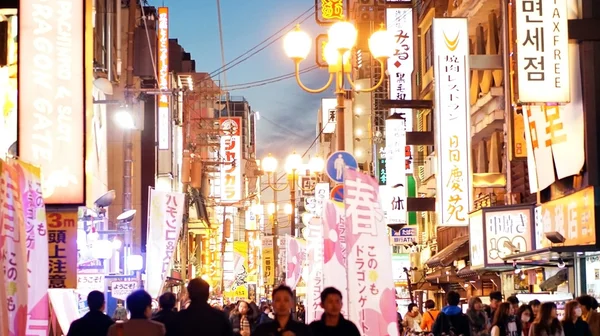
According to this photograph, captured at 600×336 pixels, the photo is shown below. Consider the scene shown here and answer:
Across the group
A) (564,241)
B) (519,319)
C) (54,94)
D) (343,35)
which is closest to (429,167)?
(564,241)

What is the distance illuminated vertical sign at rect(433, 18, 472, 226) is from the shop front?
3327mm

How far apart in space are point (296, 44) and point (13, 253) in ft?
38.6

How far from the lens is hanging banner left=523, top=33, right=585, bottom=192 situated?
778 inches

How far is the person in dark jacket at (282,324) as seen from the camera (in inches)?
343

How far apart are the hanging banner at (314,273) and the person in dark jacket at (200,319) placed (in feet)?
29.6

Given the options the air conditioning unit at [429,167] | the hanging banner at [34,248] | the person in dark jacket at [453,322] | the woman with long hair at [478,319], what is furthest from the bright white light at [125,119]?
the air conditioning unit at [429,167]

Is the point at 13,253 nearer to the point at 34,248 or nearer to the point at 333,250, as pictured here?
the point at 34,248

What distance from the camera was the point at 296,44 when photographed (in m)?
20.2

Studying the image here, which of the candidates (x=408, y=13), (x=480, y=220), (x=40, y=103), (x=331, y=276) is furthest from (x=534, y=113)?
(x=408, y=13)

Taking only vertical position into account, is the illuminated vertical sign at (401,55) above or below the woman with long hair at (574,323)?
above

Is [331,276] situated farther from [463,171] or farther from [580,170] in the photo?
[463,171]

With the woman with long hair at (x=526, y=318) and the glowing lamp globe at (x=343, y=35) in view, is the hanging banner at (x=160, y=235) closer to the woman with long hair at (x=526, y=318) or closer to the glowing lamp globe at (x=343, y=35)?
the glowing lamp globe at (x=343, y=35)

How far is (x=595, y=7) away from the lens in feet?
64.2

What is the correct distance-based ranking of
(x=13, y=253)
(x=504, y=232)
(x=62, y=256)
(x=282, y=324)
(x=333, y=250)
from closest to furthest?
1. (x=282, y=324)
2. (x=13, y=253)
3. (x=62, y=256)
4. (x=333, y=250)
5. (x=504, y=232)
